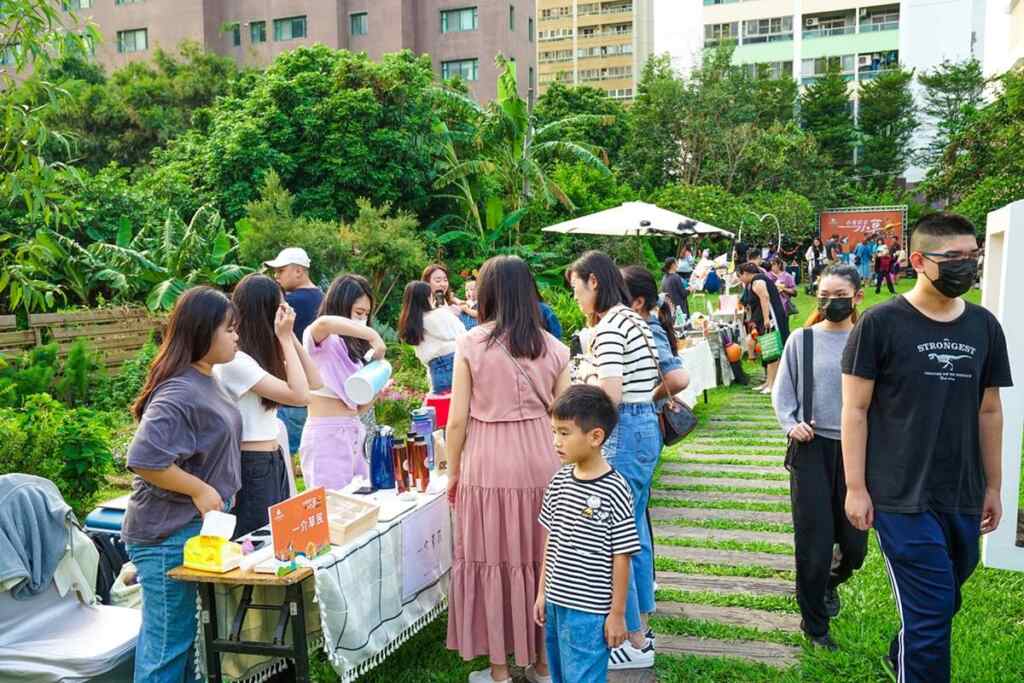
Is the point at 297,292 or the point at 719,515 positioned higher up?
the point at 297,292

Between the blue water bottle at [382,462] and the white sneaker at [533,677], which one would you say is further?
the blue water bottle at [382,462]

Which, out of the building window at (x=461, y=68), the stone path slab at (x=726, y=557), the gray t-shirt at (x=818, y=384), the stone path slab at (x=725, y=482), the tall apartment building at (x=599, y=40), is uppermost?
the tall apartment building at (x=599, y=40)

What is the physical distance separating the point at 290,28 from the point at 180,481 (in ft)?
135

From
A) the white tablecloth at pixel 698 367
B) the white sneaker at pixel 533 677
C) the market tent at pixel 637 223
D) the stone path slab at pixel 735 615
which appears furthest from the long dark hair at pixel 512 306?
the market tent at pixel 637 223

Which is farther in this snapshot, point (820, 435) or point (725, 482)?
point (725, 482)

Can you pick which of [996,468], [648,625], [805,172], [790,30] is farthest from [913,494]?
[790,30]

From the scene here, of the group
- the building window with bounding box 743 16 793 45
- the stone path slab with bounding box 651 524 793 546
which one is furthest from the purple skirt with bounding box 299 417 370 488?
the building window with bounding box 743 16 793 45

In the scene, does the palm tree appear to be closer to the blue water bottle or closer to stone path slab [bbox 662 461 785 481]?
stone path slab [bbox 662 461 785 481]

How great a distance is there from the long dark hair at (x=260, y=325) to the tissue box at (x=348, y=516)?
0.73m

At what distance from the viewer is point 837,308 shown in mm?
4355

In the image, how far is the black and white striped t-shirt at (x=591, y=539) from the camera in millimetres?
3350

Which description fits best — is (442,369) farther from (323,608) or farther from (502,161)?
(502,161)

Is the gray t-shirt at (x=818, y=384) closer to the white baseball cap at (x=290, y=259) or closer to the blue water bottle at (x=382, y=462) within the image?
the blue water bottle at (x=382, y=462)

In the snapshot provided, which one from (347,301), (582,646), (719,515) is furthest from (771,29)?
(582,646)
